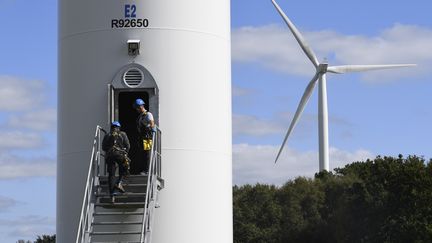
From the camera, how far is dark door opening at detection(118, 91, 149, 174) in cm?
1789

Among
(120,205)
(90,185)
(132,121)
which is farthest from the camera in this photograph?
(132,121)

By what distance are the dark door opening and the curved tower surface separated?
39 centimetres

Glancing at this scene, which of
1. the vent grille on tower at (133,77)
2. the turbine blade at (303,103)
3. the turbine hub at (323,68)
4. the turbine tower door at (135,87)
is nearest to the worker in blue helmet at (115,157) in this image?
the turbine tower door at (135,87)

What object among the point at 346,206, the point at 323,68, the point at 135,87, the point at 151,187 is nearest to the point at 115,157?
the point at 151,187

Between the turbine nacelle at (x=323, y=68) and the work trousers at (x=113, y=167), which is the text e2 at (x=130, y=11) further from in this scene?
the turbine nacelle at (x=323, y=68)

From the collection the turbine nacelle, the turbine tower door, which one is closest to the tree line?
the turbine nacelle

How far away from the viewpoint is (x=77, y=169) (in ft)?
57.6

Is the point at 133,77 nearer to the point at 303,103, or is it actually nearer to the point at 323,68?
the point at 303,103

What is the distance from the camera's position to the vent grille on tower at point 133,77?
56.4ft

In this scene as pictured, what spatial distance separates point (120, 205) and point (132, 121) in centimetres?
351

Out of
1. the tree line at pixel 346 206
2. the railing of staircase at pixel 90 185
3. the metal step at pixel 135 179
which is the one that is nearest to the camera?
the railing of staircase at pixel 90 185

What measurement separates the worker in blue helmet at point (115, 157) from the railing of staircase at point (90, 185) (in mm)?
369

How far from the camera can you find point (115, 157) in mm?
16156

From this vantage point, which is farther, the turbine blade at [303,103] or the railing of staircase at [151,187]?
the turbine blade at [303,103]
